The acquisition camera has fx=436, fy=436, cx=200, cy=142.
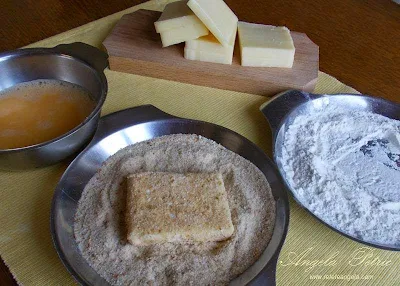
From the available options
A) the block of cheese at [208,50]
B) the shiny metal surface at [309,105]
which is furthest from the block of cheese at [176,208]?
the block of cheese at [208,50]

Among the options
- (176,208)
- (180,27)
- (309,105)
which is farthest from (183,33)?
(176,208)

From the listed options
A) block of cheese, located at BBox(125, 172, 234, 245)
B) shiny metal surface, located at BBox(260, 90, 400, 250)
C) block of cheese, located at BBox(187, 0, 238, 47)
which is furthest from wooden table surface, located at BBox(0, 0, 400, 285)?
block of cheese, located at BBox(125, 172, 234, 245)

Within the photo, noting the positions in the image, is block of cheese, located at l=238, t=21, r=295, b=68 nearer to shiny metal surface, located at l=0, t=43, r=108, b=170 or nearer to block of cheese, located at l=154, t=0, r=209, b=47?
block of cheese, located at l=154, t=0, r=209, b=47

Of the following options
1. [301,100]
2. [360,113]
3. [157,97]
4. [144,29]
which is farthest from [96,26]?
[360,113]

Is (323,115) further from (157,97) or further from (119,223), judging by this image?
(119,223)

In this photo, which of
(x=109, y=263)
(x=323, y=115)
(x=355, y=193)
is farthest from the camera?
(x=323, y=115)
